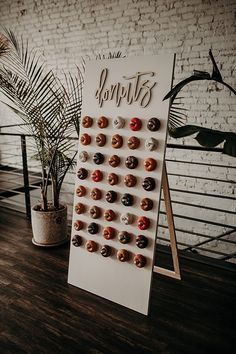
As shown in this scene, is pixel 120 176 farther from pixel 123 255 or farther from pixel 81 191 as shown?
pixel 123 255

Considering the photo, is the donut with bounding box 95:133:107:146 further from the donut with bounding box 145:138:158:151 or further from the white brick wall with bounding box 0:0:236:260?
the white brick wall with bounding box 0:0:236:260

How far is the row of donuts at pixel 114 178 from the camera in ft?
4.91

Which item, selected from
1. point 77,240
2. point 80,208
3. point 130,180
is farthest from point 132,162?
point 77,240

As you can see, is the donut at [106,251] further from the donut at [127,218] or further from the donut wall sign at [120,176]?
the donut at [127,218]

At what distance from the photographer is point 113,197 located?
5.33ft

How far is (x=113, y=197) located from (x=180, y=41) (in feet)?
7.87

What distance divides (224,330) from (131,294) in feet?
1.52

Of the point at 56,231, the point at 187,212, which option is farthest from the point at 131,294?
the point at 187,212

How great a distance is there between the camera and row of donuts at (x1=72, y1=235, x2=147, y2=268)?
153 cm

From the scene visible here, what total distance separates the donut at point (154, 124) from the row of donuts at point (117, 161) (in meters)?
0.14

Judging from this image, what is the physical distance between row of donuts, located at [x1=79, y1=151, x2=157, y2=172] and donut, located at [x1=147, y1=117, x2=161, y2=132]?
14 cm

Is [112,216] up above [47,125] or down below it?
below

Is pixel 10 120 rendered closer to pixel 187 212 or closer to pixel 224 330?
pixel 187 212

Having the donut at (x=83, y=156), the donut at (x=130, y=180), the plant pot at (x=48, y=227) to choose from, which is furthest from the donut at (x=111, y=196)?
the plant pot at (x=48, y=227)
